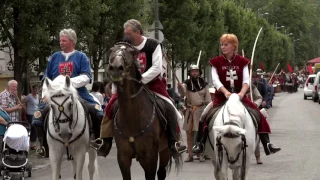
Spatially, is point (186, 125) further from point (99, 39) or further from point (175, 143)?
point (99, 39)

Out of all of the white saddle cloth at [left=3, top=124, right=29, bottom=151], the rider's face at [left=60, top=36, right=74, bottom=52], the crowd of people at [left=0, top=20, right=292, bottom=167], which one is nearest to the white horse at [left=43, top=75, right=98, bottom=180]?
the crowd of people at [left=0, top=20, right=292, bottom=167]

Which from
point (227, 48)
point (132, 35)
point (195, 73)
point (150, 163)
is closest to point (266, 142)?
point (227, 48)

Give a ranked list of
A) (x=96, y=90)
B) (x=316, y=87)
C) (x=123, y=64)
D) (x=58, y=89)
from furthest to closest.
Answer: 1. (x=316, y=87)
2. (x=96, y=90)
3. (x=58, y=89)
4. (x=123, y=64)

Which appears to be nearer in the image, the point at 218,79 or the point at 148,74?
the point at 148,74

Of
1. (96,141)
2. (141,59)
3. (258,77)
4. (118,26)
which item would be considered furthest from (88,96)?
(118,26)

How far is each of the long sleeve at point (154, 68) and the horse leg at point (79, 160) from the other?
1.84 metres

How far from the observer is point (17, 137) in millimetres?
14320

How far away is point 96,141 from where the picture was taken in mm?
10844

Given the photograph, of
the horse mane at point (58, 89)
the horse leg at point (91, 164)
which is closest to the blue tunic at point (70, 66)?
the horse mane at point (58, 89)

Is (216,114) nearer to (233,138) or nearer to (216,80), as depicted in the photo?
(216,80)

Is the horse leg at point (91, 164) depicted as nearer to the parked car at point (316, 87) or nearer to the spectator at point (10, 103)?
the spectator at point (10, 103)

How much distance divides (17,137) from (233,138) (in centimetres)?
580

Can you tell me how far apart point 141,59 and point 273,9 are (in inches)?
4690

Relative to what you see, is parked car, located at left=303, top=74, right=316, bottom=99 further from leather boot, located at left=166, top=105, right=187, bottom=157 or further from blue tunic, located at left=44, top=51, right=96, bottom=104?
leather boot, located at left=166, top=105, right=187, bottom=157
